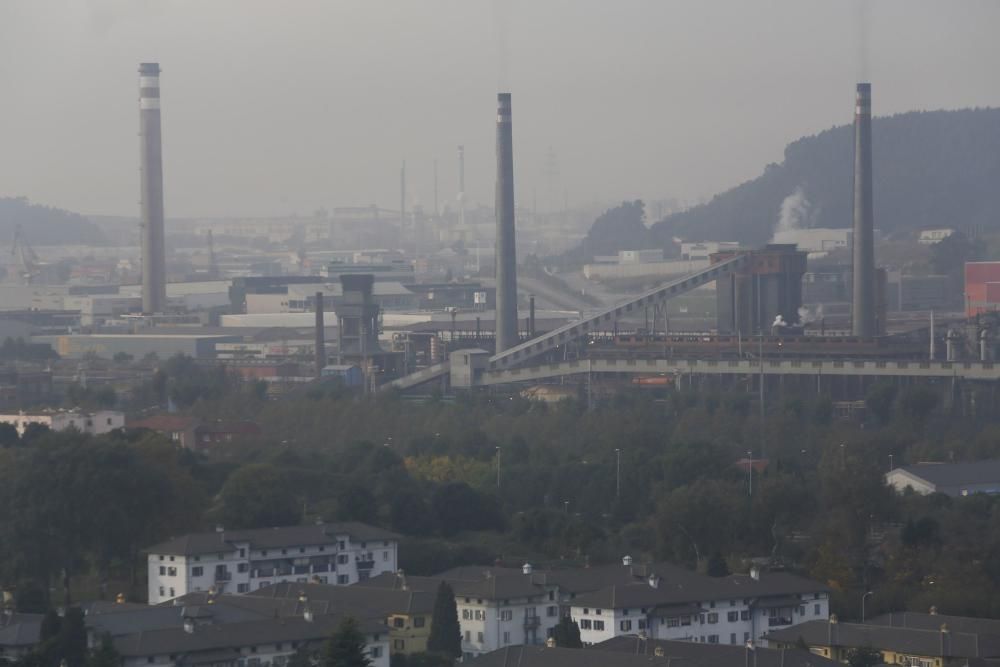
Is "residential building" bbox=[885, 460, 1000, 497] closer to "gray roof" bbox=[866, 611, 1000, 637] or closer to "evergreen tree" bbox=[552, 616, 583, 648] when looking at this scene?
"gray roof" bbox=[866, 611, 1000, 637]

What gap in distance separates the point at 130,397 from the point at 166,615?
55.5ft

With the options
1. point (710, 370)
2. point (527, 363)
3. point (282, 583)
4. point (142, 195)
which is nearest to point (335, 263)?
point (142, 195)

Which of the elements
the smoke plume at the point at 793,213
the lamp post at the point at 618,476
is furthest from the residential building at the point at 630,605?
the smoke plume at the point at 793,213

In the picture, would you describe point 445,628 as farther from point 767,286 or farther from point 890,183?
point 890,183

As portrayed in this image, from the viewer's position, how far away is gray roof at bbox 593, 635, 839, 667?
11.8 m

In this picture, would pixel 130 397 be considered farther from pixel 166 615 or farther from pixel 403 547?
pixel 166 615

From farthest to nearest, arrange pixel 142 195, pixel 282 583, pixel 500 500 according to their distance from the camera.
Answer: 1. pixel 142 195
2. pixel 500 500
3. pixel 282 583

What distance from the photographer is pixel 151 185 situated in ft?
152

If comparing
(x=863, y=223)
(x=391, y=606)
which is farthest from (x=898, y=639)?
(x=863, y=223)

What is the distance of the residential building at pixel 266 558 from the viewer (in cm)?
1536

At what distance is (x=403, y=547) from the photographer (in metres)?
16.4

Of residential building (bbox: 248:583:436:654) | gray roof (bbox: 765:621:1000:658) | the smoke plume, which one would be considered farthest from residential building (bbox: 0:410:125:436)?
the smoke plume

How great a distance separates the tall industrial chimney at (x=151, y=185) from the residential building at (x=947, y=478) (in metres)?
28.4

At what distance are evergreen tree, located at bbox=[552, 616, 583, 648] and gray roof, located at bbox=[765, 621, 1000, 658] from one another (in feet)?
3.61
